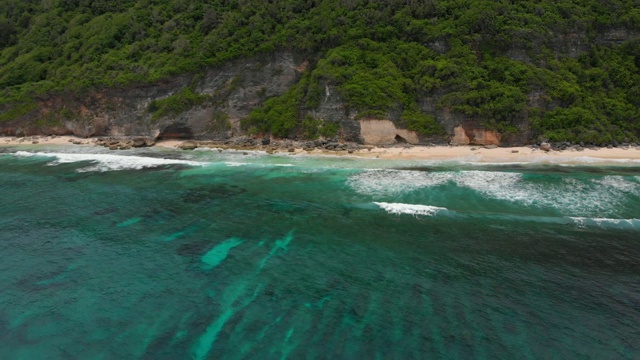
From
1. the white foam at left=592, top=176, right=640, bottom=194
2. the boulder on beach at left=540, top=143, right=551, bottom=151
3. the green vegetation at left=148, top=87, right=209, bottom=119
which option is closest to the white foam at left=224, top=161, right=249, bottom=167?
the green vegetation at left=148, top=87, right=209, bottom=119

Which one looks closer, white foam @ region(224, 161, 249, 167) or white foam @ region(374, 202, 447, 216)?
white foam @ region(374, 202, 447, 216)

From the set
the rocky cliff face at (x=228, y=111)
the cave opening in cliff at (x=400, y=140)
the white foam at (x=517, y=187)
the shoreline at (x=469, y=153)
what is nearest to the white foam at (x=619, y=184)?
the white foam at (x=517, y=187)

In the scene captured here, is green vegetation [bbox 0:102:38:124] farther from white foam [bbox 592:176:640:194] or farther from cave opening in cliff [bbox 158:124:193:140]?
white foam [bbox 592:176:640:194]

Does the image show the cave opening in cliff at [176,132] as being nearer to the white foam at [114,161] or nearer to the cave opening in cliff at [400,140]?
the white foam at [114,161]

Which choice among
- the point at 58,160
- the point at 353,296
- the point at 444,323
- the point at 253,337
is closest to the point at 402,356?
the point at 444,323

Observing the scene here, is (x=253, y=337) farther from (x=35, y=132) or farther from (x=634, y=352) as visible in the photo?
(x=35, y=132)

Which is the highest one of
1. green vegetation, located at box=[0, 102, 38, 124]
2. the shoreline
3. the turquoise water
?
green vegetation, located at box=[0, 102, 38, 124]
